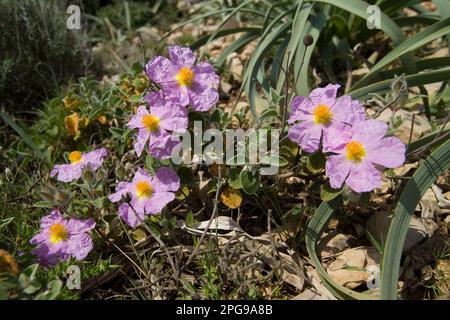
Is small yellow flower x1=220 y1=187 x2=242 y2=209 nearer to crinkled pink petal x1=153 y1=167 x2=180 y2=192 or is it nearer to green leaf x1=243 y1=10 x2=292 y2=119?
crinkled pink petal x1=153 y1=167 x2=180 y2=192

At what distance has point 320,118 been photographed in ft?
4.42

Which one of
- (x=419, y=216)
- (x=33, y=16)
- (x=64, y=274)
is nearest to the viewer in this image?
(x=64, y=274)

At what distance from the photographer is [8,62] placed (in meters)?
2.12

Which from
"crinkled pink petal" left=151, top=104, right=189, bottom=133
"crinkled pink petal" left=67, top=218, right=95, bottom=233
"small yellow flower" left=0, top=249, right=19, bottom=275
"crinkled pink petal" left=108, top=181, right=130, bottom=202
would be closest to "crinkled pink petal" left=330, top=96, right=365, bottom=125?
"crinkled pink petal" left=151, top=104, right=189, bottom=133

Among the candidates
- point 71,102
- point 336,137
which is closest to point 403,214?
point 336,137

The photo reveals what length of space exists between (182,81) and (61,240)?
574 mm

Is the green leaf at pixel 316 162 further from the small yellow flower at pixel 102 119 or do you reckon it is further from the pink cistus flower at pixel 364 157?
the small yellow flower at pixel 102 119

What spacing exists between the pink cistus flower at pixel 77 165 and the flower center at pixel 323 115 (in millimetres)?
698

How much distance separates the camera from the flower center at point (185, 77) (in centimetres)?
146

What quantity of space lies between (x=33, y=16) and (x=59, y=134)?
0.78m

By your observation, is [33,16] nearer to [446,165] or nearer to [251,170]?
[251,170]

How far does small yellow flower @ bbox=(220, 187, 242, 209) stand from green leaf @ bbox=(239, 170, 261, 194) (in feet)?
0.28
